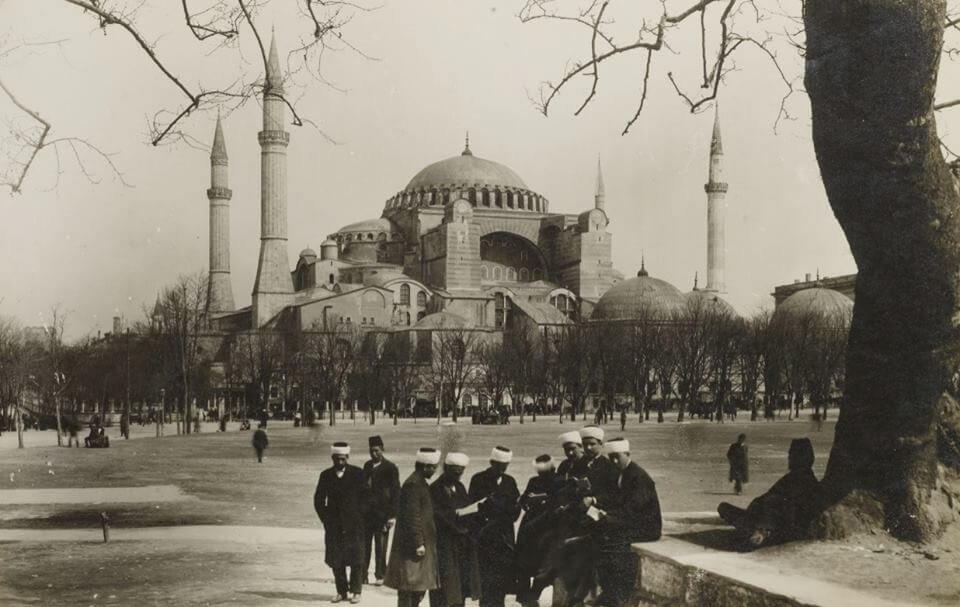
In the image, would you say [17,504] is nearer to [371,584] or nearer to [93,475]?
[93,475]

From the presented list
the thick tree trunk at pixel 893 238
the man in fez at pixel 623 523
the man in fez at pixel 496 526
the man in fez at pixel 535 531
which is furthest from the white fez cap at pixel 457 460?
the thick tree trunk at pixel 893 238

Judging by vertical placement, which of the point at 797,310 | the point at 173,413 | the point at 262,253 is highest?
the point at 262,253

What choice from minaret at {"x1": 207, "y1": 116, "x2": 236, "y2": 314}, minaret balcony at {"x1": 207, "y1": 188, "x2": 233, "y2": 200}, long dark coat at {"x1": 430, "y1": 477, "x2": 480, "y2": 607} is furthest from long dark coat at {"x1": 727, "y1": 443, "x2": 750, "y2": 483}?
minaret balcony at {"x1": 207, "y1": 188, "x2": 233, "y2": 200}

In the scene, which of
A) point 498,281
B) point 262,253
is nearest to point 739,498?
point 262,253

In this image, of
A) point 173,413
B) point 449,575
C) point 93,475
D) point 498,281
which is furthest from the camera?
point 498,281

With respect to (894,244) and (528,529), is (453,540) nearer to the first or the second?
(528,529)

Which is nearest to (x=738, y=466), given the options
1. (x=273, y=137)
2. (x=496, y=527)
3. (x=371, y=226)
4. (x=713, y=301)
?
(x=496, y=527)

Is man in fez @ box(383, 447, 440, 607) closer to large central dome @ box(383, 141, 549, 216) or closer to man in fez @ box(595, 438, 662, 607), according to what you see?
man in fez @ box(595, 438, 662, 607)
